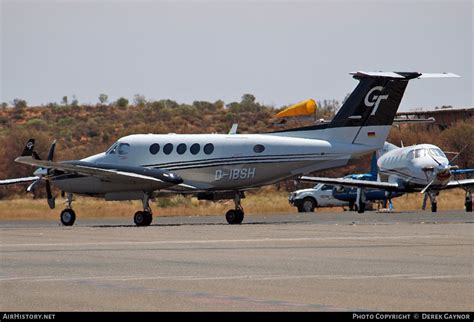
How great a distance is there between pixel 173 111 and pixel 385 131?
71.4m

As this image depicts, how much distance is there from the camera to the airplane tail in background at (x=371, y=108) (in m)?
35.9

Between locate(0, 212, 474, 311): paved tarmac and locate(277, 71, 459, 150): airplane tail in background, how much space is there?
255 inches

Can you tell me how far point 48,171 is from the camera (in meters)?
38.1

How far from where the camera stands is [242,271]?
1817 centimetres

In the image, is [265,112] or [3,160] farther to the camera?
[265,112]

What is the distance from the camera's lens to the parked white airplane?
1834 inches

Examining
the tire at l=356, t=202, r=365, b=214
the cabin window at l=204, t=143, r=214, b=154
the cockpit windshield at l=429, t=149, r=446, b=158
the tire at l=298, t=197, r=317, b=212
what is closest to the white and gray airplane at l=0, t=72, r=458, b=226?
the cabin window at l=204, t=143, r=214, b=154

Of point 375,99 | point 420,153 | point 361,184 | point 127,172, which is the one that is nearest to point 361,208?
point 361,184

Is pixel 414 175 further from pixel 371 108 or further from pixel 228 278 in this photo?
pixel 228 278

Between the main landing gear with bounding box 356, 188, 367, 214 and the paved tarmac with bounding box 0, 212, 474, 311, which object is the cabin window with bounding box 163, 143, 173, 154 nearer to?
the paved tarmac with bounding box 0, 212, 474, 311

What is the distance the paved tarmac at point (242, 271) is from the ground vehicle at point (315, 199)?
2561cm

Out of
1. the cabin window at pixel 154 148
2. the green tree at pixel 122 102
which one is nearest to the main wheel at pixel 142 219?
the cabin window at pixel 154 148

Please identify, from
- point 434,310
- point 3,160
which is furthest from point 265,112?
point 434,310
